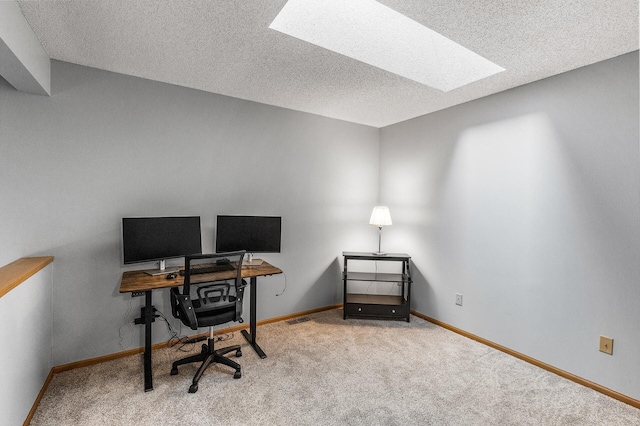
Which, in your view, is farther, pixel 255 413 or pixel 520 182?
pixel 520 182

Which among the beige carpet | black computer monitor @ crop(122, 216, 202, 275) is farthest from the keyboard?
the beige carpet

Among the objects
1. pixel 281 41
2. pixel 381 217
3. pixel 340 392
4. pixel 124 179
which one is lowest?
pixel 340 392

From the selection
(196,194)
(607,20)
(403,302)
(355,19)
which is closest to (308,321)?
(403,302)

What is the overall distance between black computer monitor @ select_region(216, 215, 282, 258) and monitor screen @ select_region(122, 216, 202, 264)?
0.23m

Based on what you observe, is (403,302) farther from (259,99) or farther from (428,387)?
(259,99)

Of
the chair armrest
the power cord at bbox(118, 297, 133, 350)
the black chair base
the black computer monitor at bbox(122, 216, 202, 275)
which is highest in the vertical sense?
the black computer monitor at bbox(122, 216, 202, 275)

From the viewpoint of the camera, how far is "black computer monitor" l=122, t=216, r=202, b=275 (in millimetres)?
2498

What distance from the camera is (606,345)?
2.27 meters

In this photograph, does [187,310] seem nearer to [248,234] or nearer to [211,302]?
[211,302]

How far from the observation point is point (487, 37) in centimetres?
201

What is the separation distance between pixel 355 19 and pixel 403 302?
297 centimetres

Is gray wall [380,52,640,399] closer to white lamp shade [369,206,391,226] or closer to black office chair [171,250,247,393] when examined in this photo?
white lamp shade [369,206,391,226]

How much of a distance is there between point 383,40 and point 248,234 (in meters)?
2.12

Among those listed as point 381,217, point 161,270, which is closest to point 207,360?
point 161,270
